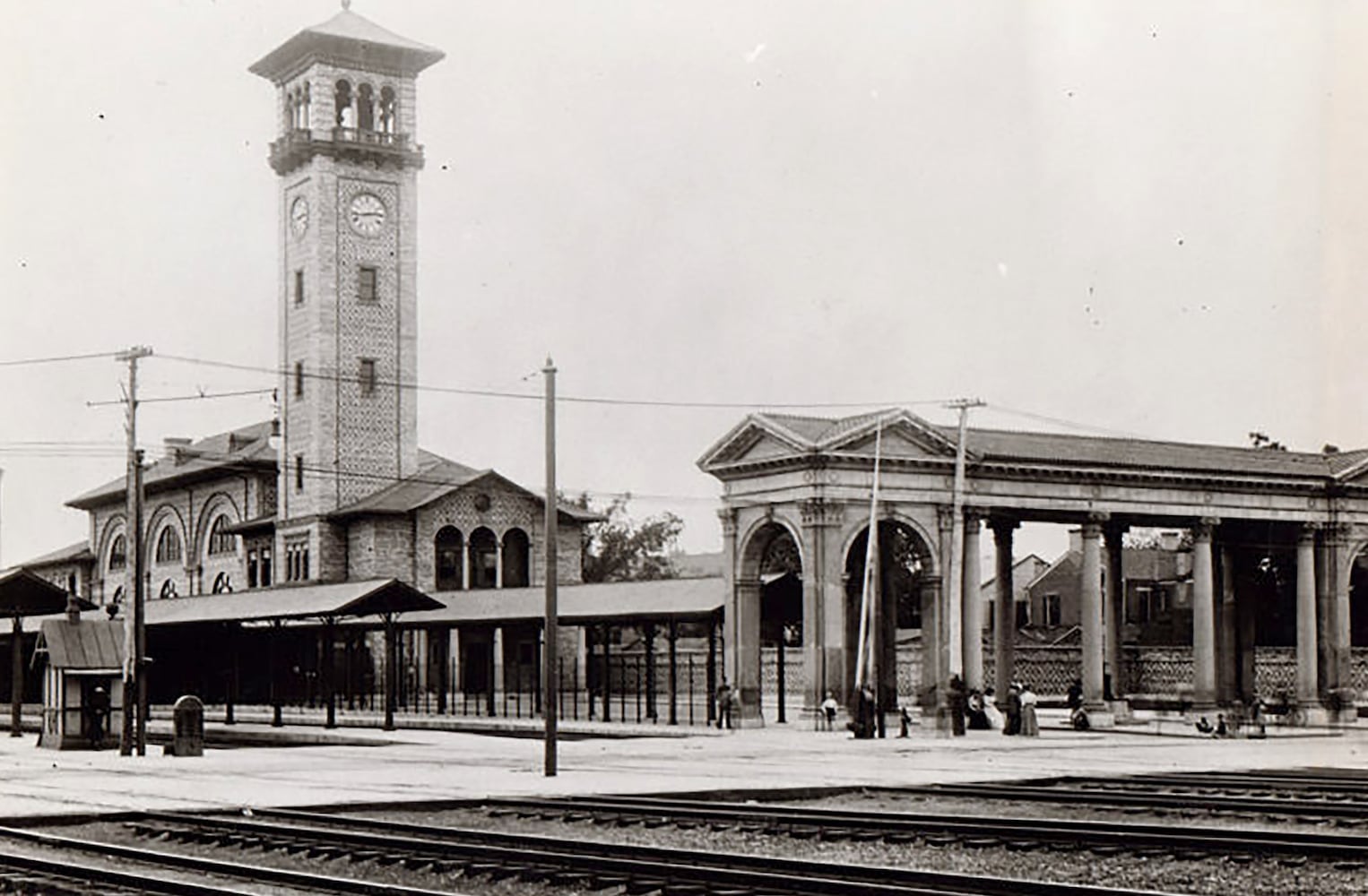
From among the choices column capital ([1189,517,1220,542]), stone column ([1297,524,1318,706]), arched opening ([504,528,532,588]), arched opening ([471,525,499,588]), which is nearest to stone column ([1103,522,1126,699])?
column capital ([1189,517,1220,542])

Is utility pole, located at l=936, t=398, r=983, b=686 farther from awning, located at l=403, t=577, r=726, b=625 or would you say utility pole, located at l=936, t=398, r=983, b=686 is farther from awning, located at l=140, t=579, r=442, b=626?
awning, located at l=140, t=579, r=442, b=626

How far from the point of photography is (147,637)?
6656 centimetres

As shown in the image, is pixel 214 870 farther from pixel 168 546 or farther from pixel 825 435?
pixel 168 546

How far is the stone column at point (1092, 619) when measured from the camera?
53031 millimetres

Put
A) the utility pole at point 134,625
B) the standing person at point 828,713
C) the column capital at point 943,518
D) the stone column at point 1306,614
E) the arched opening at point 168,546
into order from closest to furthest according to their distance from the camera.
→ the utility pole at point 134,625 → the standing person at point 828,713 → the column capital at point 943,518 → the stone column at point 1306,614 → the arched opening at point 168,546

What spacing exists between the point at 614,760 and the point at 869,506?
16.6 m

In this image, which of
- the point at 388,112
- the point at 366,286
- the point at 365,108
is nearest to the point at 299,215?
the point at 366,286

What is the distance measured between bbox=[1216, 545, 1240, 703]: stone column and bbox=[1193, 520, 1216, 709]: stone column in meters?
5.22

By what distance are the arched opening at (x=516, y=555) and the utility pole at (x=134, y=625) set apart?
40919 mm

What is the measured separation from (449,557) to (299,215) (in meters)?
14.3

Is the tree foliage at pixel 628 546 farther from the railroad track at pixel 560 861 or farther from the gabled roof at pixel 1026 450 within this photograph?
the railroad track at pixel 560 861

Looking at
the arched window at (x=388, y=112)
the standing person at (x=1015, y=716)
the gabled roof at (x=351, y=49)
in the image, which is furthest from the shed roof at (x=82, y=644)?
the arched window at (x=388, y=112)

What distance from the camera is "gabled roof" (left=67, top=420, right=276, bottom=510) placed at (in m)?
88.4

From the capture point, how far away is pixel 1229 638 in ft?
200
